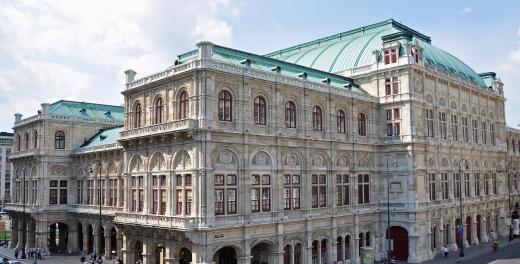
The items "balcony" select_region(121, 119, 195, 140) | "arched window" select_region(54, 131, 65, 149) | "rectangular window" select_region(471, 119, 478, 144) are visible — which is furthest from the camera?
"rectangular window" select_region(471, 119, 478, 144)

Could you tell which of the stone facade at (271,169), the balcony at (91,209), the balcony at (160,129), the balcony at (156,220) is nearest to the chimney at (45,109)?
the stone facade at (271,169)

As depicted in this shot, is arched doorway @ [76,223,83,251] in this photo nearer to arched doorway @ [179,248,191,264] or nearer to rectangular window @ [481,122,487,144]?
arched doorway @ [179,248,191,264]

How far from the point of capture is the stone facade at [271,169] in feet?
129

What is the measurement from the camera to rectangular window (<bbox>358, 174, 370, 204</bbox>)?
53188 millimetres

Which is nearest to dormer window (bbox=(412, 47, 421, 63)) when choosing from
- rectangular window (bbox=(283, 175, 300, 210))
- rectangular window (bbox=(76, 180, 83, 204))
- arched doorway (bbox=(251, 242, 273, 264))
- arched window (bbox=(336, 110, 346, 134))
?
arched window (bbox=(336, 110, 346, 134))

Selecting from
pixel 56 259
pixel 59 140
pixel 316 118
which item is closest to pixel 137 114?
pixel 316 118

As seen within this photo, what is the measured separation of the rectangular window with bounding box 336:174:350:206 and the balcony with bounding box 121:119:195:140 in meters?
19.1

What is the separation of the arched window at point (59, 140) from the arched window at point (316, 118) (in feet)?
125

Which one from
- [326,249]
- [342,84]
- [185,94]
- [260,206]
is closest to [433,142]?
[342,84]

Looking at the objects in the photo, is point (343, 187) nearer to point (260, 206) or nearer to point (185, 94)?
point (260, 206)

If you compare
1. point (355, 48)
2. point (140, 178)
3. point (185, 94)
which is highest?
point (355, 48)

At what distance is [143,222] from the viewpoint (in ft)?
139

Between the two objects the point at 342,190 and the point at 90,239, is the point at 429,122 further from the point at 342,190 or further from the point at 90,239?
the point at 90,239

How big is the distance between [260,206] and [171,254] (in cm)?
850
